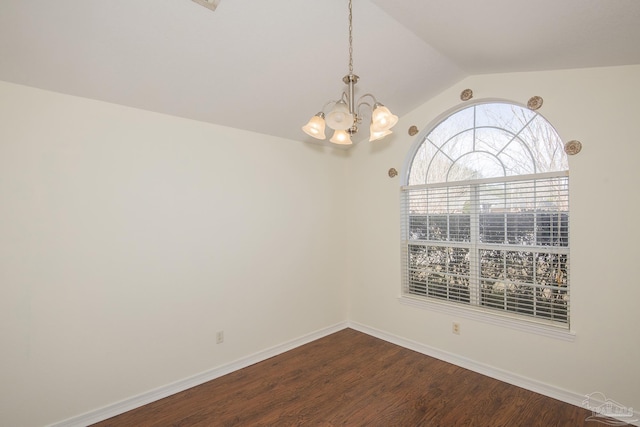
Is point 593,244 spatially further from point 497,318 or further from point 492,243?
point 497,318

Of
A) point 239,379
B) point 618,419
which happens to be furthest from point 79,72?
point 618,419

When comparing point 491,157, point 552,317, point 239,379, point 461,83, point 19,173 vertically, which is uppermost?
point 461,83

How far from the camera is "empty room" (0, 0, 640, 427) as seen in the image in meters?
1.83

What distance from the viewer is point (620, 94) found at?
2076mm

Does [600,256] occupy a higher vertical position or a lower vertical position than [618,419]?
higher

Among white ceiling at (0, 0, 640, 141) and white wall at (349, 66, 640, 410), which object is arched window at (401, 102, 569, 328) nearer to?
white wall at (349, 66, 640, 410)

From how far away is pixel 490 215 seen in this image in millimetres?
2771

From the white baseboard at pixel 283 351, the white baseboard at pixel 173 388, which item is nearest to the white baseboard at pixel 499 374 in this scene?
the white baseboard at pixel 283 351

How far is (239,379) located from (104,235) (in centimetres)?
165

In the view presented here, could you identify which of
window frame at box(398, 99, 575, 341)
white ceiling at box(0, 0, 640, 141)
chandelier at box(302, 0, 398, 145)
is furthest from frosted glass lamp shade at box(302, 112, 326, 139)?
window frame at box(398, 99, 575, 341)

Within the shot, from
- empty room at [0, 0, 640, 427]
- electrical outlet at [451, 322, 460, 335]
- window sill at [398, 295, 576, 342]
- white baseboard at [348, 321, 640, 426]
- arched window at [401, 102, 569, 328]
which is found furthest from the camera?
electrical outlet at [451, 322, 460, 335]

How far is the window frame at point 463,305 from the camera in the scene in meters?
2.36

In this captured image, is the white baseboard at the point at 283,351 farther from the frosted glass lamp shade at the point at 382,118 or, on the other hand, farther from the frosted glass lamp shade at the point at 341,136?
the frosted glass lamp shade at the point at 382,118

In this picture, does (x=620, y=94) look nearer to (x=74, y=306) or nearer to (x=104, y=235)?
(x=104, y=235)
